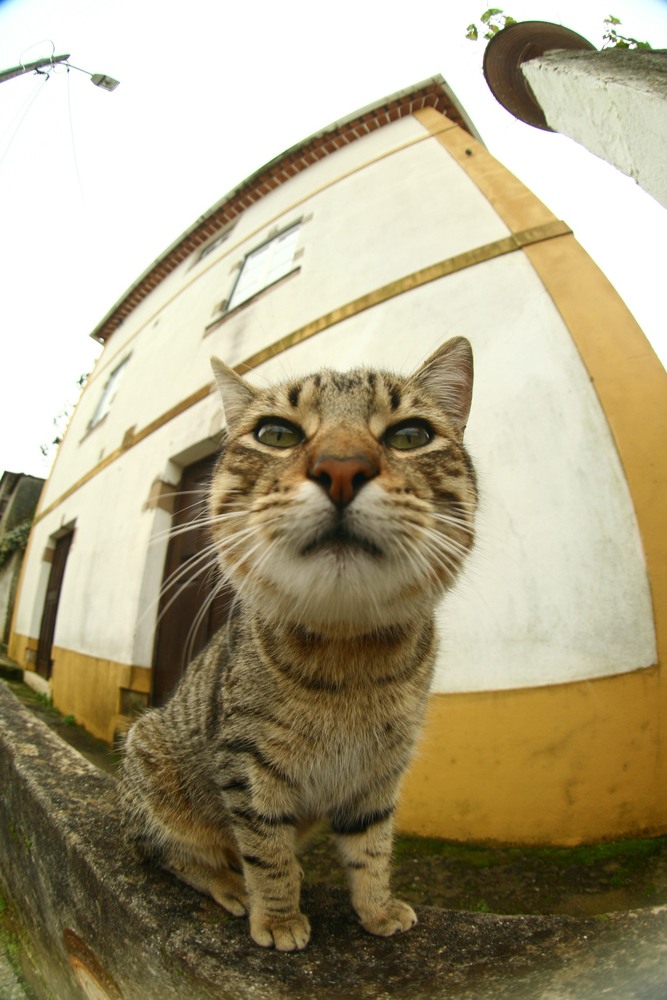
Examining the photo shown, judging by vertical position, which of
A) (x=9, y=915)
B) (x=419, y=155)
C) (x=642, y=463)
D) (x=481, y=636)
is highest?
(x=419, y=155)

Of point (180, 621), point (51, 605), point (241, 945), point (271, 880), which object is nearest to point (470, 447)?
point (271, 880)

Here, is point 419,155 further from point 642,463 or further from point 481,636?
point 481,636

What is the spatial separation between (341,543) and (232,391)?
0.86m

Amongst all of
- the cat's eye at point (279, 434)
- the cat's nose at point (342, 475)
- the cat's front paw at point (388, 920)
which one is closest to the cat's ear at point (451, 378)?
the cat's eye at point (279, 434)

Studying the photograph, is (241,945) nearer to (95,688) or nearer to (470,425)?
(470,425)

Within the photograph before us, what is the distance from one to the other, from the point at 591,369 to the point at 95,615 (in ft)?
15.2

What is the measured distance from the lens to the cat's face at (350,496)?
84 centimetres

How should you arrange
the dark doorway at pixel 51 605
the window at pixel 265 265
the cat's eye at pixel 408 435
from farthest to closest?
the dark doorway at pixel 51 605
the window at pixel 265 265
the cat's eye at pixel 408 435

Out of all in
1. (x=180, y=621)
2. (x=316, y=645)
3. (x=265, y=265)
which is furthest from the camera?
(x=265, y=265)

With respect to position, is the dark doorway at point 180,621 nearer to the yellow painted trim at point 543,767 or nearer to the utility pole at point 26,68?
the yellow painted trim at point 543,767

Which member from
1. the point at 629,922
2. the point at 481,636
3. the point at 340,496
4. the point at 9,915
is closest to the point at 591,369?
the point at 481,636

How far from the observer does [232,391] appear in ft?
4.86

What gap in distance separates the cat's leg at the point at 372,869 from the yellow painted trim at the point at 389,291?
105 inches

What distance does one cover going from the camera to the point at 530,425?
2.33 m
